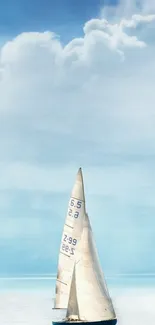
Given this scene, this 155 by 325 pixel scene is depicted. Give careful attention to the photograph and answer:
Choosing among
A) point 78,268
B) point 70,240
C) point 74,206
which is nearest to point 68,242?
point 70,240

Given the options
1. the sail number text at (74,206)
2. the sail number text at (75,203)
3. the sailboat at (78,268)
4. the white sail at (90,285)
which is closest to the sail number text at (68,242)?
the sailboat at (78,268)

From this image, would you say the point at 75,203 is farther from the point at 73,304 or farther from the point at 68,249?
the point at 73,304

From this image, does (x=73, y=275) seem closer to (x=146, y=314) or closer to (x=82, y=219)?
A: (x=82, y=219)

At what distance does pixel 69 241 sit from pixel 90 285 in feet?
11.7

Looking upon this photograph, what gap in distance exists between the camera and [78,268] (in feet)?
246

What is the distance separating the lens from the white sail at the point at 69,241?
75188 millimetres

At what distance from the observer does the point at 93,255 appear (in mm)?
75750

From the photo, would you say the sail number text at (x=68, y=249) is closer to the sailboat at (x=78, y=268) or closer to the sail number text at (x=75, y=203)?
the sailboat at (x=78, y=268)

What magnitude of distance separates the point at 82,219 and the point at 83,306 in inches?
251

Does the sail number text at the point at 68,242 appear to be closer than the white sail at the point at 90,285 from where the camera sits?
No

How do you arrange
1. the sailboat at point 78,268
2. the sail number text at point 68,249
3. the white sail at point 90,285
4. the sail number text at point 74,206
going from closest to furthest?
1. the white sail at point 90,285
2. the sailboat at point 78,268
3. the sail number text at point 74,206
4. the sail number text at point 68,249

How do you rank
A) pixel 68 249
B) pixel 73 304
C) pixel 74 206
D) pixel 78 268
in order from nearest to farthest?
pixel 73 304, pixel 78 268, pixel 74 206, pixel 68 249

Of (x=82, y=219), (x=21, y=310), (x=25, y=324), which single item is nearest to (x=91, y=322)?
(x=82, y=219)

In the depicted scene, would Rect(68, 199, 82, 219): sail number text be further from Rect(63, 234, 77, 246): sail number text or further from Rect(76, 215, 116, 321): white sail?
Rect(63, 234, 77, 246): sail number text
